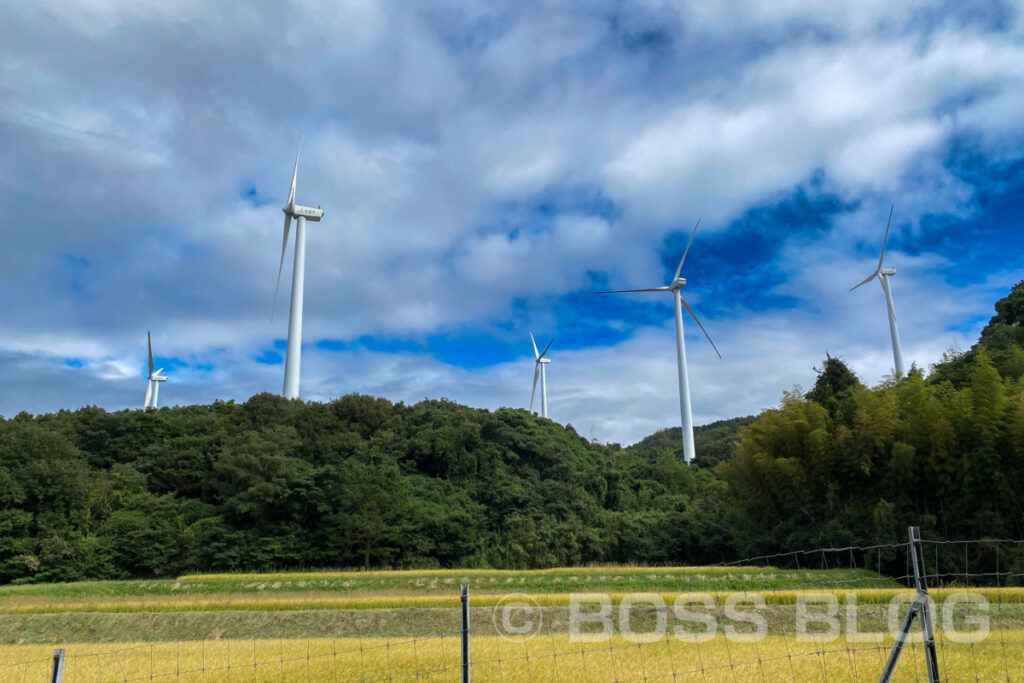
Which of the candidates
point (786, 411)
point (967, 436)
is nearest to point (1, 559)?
point (786, 411)

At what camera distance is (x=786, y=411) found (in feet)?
112

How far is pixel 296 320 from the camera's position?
56969 mm

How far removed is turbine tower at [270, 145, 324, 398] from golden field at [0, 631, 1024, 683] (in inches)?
1752

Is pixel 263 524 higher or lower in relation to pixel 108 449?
lower

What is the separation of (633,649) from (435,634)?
26.7 feet

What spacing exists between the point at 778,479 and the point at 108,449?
2066 inches

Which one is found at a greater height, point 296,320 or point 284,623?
point 296,320

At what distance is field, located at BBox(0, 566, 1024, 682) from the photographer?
33.7 ft

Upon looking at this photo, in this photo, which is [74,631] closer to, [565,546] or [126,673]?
[126,673]

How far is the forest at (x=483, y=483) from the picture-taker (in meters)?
29.2

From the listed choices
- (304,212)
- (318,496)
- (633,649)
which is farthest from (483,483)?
(633,649)

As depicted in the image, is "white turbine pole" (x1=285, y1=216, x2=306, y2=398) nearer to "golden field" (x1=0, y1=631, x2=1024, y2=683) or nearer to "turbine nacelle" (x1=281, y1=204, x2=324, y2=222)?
"turbine nacelle" (x1=281, y1=204, x2=324, y2=222)

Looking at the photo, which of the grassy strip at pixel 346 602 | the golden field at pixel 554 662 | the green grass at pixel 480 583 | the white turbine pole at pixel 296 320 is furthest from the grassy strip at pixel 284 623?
the white turbine pole at pixel 296 320

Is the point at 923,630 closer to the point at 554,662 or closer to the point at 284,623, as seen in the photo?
the point at 554,662
